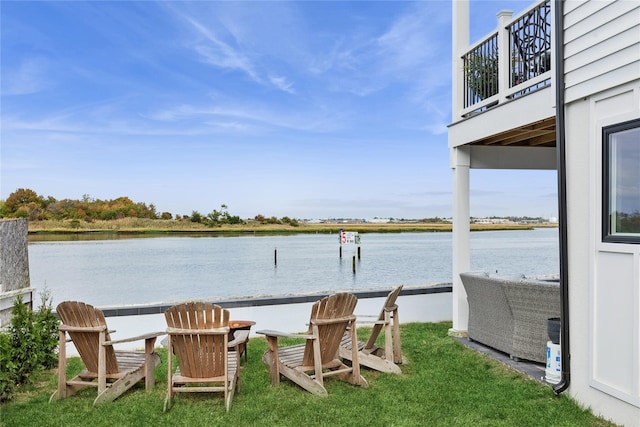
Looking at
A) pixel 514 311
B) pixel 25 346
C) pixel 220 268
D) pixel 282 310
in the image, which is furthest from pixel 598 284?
pixel 220 268

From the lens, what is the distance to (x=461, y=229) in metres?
6.80

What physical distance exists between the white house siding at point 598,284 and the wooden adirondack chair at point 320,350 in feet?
5.91

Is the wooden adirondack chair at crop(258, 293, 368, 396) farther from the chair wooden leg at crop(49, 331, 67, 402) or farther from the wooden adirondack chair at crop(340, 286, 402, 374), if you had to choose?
the chair wooden leg at crop(49, 331, 67, 402)

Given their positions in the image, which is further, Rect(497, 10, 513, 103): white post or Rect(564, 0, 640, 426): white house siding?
Rect(497, 10, 513, 103): white post

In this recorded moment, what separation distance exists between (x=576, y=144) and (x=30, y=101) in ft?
125

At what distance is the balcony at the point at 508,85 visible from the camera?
17.4 feet

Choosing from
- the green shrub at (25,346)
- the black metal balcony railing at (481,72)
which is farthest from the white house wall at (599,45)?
the green shrub at (25,346)

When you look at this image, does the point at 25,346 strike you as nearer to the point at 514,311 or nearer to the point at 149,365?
the point at 149,365

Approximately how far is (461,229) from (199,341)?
3722 mm

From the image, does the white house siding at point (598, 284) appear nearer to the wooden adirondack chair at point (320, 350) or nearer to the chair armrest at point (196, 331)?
the wooden adirondack chair at point (320, 350)

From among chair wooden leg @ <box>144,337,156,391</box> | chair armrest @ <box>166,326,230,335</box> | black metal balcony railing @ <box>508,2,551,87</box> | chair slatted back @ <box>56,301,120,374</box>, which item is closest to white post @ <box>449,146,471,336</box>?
black metal balcony railing @ <box>508,2,551,87</box>

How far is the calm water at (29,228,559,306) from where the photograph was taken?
1374 inches

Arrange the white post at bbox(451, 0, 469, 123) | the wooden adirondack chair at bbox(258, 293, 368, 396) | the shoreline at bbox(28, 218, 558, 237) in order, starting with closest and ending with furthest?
the wooden adirondack chair at bbox(258, 293, 368, 396) < the white post at bbox(451, 0, 469, 123) < the shoreline at bbox(28, 218, 558, 237)

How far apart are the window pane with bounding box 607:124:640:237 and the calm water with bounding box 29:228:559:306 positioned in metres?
25.5
